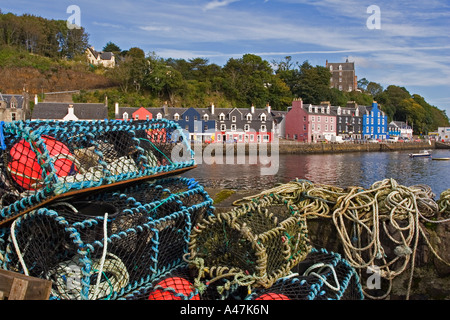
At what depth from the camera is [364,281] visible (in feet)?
12.1

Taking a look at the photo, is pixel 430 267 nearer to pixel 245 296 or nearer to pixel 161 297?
pixel 245 296

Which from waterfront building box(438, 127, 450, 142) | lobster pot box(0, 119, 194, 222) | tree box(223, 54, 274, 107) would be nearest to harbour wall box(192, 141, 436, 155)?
tree box(223, 54, 274, 107)

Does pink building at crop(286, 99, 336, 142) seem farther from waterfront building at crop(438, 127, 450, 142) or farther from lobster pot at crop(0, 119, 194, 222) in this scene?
lobster pot at crop(0, 119, 194, 222)

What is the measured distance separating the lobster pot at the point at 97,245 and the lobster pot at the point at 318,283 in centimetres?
93

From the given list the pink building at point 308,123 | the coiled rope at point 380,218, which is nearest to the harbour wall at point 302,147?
the pink building at point 308,123

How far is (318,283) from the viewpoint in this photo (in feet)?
9.65

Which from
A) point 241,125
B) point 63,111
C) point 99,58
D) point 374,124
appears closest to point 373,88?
point 374,124

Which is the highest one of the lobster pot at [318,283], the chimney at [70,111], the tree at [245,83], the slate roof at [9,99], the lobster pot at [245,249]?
the tree at [245,83]

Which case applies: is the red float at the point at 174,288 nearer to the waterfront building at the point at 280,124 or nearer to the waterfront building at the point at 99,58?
the waterfront building at the point at 280,124

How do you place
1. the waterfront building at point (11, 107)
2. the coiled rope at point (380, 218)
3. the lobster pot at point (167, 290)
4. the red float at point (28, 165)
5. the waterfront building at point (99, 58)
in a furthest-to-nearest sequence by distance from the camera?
→ the waterfront building at point (99, 58)
the waterfront building at point (11, 107)
the coiled rope at point (380, 218)
the red float at point (28, 165)
the lobster pot at point (167, 290)

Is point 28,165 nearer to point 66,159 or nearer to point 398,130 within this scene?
point 66,159

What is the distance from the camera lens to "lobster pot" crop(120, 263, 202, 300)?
2.68 m

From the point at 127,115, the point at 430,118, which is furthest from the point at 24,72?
the point at 430,118

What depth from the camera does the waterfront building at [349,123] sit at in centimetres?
6450
